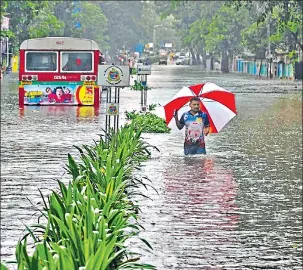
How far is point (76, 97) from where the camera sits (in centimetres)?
3347

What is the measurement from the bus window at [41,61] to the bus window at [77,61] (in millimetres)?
318

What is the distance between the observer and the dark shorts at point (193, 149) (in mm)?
18594

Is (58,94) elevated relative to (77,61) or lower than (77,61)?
lower

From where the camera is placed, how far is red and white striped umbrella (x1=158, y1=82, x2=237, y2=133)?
18453 millimetres

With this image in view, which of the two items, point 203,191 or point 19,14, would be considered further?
point 19,14

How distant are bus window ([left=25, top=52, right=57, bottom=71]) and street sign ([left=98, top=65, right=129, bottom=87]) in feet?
53.3

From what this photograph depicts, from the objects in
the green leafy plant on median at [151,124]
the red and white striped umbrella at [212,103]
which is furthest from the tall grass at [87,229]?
the green leafy plant on median at [151,124]

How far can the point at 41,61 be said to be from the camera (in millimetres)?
33062

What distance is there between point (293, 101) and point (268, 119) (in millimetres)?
11458

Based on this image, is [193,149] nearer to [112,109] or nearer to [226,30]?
[112,109]

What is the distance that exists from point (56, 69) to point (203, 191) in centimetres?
1963

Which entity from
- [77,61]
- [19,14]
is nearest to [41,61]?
[77,61]

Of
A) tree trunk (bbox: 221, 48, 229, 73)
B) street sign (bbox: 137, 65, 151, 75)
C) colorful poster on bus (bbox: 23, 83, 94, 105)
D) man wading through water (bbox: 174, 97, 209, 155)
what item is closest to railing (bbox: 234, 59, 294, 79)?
tree trunk (bbox: 221, 48, 229, 73)

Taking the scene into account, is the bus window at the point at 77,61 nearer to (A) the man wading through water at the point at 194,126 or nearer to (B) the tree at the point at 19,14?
(A) the man wading through water at the point at 194,126
